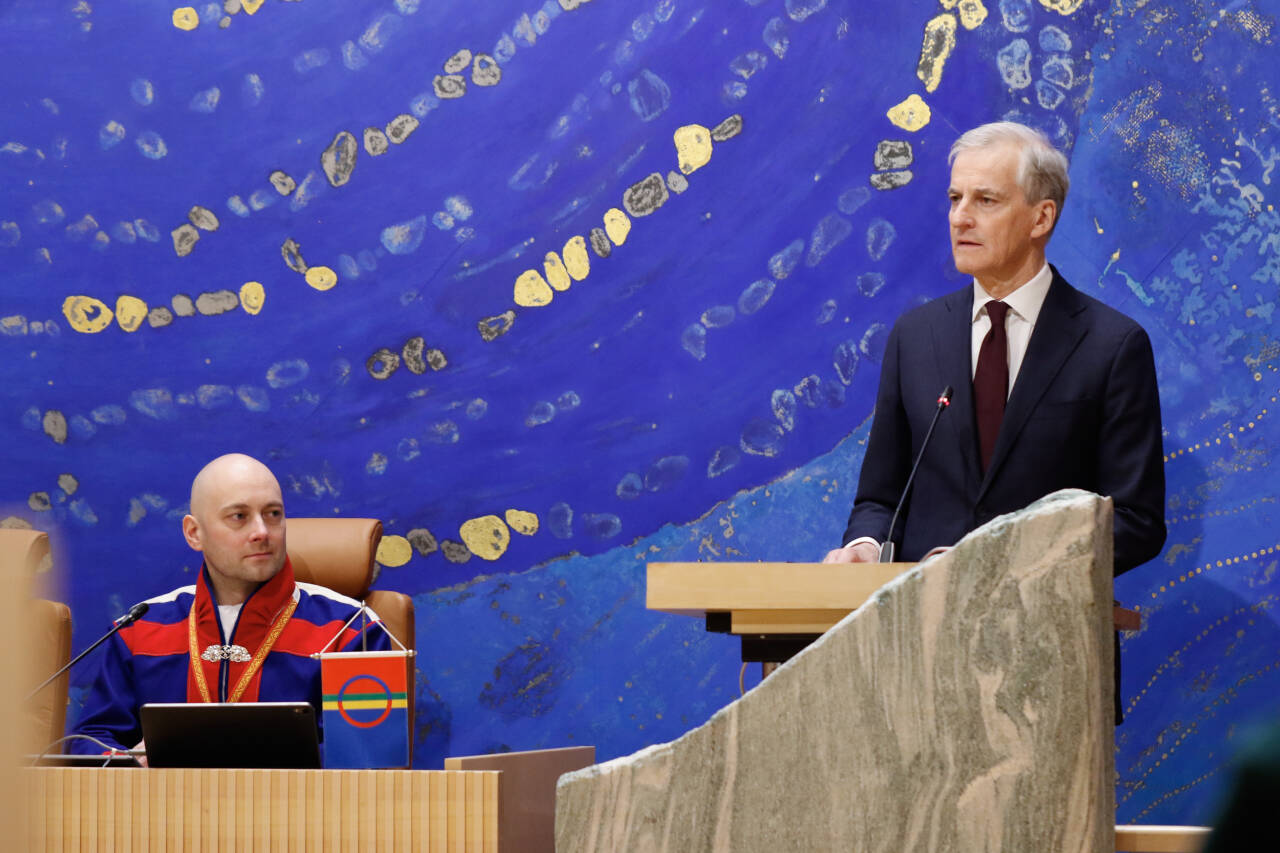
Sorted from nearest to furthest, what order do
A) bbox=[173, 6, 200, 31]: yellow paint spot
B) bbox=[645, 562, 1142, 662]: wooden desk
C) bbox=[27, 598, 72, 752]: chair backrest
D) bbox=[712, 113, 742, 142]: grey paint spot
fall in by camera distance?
bbox=[645, 562, 1142, 662]: wooden desk, bbox=[27, 598, 72, 752]: chair backrest, bbox=[712, 113, 742, 142]: grey paint spot, bbox=[173, 6, 200, 31]: yellow paint spot

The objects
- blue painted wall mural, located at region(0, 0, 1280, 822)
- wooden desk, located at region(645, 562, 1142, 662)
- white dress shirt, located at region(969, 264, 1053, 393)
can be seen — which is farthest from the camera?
blue painted wall mural, located at region(0, 0, 1280, 822)

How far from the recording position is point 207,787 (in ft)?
6.03

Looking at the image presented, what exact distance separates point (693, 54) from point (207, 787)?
2.38m

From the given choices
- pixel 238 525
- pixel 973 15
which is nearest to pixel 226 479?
pixel 238 525

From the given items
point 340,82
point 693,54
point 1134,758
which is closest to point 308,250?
point 340,82

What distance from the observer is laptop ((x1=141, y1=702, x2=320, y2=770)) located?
1.94 metres

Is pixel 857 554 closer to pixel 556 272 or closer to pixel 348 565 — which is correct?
pixel 348 565

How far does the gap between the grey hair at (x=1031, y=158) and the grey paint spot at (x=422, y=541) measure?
66.3 inches

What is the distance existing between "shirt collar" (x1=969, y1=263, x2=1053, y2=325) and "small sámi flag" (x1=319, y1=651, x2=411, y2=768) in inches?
49.7

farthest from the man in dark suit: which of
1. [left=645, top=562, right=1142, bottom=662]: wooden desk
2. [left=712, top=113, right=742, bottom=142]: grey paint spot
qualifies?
[left=712, top=113, right=742, bottom=142]: grey paint spot

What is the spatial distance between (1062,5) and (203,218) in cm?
225

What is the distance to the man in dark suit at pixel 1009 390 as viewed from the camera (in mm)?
2457

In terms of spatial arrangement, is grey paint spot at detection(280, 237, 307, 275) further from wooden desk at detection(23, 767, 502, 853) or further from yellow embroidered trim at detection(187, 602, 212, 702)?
wooden desk at detection(23, 767, 502, 853)

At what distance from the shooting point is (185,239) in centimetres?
379
